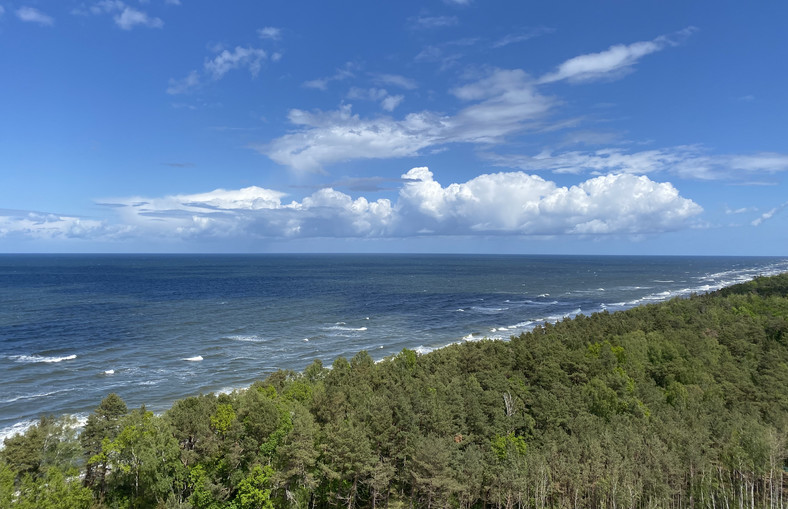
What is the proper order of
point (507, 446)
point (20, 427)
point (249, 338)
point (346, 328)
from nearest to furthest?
point (507, 446)
point (20, 427)
point (249, 338)
point (346, 328)

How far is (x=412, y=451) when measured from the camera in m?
28.9

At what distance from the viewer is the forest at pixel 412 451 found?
85.9 feet

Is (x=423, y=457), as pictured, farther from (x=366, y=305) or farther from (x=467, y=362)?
(x=366, y=305)

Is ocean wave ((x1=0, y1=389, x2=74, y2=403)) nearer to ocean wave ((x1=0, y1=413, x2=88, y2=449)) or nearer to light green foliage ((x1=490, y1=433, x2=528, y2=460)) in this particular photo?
ocean wave ((x1=0, y1=413, x2=88, y2=449))

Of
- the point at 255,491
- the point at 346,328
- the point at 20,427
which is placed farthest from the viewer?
the point at 346,328

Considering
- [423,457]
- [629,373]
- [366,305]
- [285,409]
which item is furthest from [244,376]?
[366,305]

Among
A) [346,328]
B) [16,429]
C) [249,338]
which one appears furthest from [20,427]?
[346,328]

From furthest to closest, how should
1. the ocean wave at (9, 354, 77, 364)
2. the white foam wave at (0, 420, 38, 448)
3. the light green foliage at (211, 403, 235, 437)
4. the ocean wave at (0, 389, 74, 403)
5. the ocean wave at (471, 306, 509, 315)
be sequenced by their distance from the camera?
the ocean wave at (471, 306, 509, 315) → the ocean wave at (9, 354, 77, 364) → the ocean wave at (0, 389, 74, 403) → the white foam wave at (0, 420, 38, 448) → the light green foliage at (211, 403, 235, 437)

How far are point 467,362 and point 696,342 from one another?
97.6 ft

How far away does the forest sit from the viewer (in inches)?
1030

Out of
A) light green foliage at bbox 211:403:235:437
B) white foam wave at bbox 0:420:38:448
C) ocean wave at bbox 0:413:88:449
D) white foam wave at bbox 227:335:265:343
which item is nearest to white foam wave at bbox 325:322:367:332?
white foam wave at bbox 227:335:265:343

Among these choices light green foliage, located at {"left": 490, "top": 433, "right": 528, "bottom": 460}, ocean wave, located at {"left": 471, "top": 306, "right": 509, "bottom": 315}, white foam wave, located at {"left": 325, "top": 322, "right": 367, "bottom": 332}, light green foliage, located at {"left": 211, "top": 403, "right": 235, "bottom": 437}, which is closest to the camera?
light green foliage, located at {"left": 211, "top": 403, "right": 235, "bottom": 437}

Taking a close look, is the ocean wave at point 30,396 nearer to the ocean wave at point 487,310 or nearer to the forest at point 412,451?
the forest at point 412,451

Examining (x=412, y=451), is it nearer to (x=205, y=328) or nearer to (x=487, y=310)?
(x=205, y=328)
